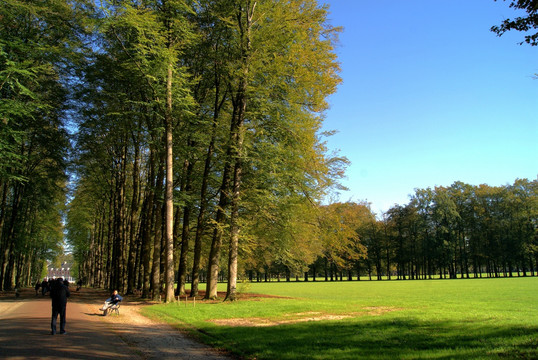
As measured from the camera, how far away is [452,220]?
8200 cm

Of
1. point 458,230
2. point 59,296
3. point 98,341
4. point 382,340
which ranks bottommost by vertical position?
point 98,341

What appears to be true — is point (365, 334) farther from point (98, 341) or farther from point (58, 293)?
point (58, 293)

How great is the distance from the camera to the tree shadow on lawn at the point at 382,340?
24.3ft

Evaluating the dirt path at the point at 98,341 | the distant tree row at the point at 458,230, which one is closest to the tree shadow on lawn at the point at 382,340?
the dirt path at the point at 98,341

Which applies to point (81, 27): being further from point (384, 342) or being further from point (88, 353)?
point (384, 342)

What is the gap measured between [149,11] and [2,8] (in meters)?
7.12

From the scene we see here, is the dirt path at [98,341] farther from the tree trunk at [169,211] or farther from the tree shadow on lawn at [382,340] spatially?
the tree trunk at [169,211]

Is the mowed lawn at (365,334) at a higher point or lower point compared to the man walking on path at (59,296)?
lower

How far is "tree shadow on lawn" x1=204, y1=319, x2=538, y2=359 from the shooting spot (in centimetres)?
741

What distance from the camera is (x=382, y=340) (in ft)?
29.3

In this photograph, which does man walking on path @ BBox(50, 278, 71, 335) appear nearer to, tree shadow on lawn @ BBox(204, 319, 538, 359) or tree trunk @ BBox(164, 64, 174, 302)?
tree shadow on lawn @ BBox(204, 319, 538, 359)

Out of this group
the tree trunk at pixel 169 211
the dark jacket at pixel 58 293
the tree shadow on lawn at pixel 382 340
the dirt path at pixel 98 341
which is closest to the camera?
the tree shadow on lawn at pixel 382 340

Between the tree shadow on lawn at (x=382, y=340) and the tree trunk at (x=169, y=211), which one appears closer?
the tree shadow on lawn at (x=382, y=340)

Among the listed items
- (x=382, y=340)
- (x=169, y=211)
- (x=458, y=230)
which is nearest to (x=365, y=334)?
(x=382, y=340)
